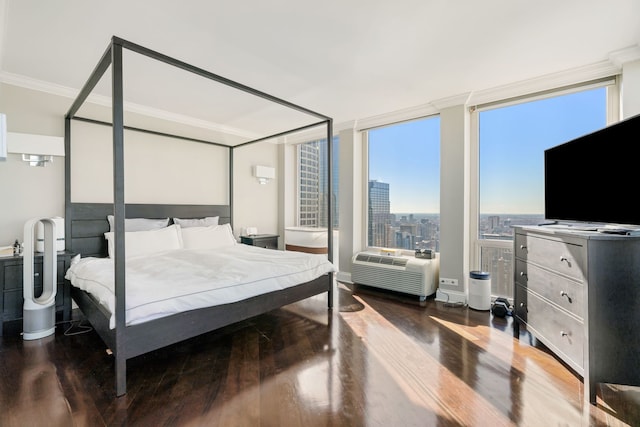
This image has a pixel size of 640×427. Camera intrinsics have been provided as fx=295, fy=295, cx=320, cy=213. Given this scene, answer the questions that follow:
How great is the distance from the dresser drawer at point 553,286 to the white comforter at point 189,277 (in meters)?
1.87

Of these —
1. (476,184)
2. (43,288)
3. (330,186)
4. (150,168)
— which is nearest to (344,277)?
(330,186)

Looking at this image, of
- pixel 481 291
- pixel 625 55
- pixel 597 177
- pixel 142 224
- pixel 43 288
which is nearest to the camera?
pixel 597 177

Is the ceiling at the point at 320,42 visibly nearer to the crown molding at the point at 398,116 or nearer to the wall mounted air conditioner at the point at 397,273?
the crown molding at the point at 398,116

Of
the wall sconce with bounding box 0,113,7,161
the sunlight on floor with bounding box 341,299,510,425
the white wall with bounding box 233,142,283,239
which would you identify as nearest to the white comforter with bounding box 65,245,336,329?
the sunlight on floor with bounding box 341,299,510,425

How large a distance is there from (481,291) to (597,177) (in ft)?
5.59

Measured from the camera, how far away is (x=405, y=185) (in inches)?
176

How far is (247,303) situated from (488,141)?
3388mm

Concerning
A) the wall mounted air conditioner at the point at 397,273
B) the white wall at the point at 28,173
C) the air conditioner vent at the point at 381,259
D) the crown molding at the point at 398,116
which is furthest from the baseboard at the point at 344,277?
the white wall at the point at 28,173

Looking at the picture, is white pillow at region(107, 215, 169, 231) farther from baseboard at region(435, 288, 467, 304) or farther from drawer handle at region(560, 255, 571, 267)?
drawer handle at region(560, 255, 571, 267)

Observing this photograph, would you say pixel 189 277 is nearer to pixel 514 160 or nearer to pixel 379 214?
pixel 379 214

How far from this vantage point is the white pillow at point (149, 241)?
129 inches

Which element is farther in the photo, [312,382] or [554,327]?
[554,327]

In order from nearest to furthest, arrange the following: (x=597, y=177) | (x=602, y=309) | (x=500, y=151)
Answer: (x=602, y=309), (x=597, y=177), (x=500, y=151)

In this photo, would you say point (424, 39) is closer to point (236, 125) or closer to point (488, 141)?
point (488, 141)
